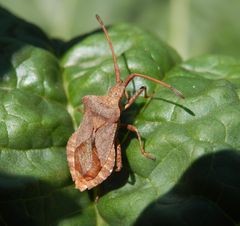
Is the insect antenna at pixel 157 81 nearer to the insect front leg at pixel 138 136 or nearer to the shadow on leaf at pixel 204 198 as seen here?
the insect front leg at pixel 138 136

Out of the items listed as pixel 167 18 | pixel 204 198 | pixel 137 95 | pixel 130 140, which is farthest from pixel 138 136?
pixel 167 18

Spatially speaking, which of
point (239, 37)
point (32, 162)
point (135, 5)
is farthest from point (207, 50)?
point (32, 162)

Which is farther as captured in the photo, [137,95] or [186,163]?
[137,95]

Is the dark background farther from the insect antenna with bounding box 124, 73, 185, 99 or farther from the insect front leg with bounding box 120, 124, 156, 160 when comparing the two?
the insect front leg with bounding box 120, 124, 156, 160

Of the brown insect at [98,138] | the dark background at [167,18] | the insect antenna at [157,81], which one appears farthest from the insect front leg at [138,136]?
the dark background at [167,18]

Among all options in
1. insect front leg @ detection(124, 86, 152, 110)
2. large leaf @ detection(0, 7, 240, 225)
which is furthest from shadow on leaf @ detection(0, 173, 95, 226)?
insect front leg @ detection(124, 86, 152, 110)

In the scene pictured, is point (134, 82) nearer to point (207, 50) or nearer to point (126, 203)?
point (126, 203)

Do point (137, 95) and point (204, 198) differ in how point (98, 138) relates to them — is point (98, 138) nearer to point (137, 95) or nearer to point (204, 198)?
point (137, 95)

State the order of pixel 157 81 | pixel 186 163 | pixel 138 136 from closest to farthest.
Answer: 1. pixel 186 163
2. pixel 138 136
3. pixel 157 81
